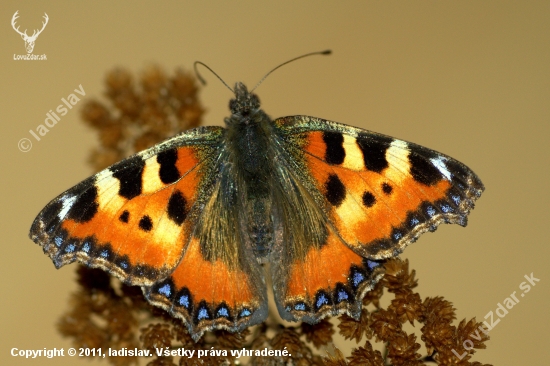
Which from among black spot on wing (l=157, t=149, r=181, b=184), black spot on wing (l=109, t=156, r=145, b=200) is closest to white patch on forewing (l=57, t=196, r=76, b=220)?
black spot on wing (l=109, t=156, r=145, b=200)

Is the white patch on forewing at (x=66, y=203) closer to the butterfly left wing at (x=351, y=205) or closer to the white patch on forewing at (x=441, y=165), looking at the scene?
the butterfly left wing at (x=351, y=205)

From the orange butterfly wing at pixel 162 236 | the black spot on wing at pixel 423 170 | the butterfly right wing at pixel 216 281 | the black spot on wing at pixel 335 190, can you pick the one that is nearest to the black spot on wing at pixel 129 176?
the orange butterfly wing at pixel 162 236

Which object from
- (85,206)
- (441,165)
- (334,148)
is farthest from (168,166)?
(441,165)

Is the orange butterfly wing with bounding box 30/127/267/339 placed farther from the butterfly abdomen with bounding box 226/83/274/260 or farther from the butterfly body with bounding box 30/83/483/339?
the butterfly abdomen with bounding box 226/83/274/260

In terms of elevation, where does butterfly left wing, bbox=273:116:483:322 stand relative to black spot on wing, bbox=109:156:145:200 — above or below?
below

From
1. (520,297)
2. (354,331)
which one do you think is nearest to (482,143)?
(520,297)

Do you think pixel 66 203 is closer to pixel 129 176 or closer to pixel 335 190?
pixel 129 176
